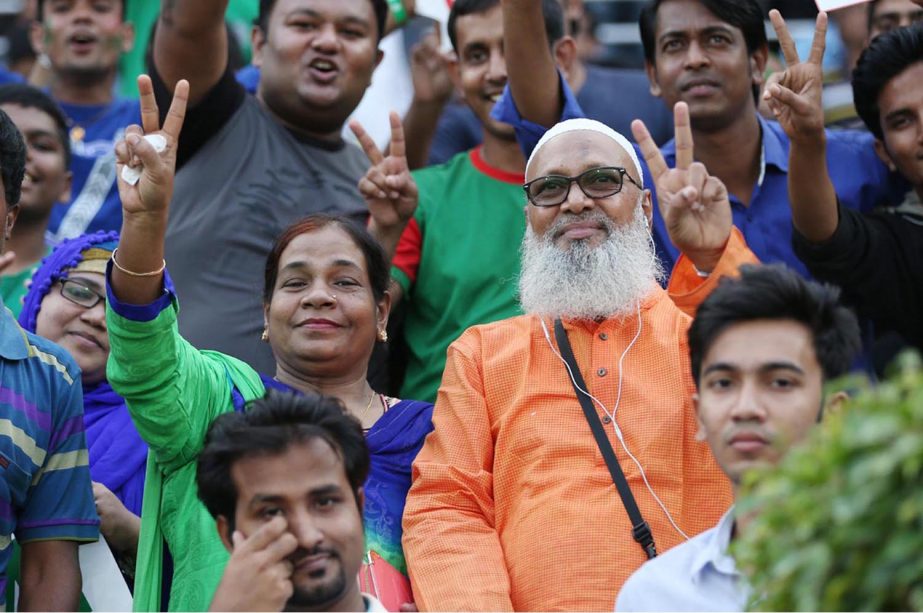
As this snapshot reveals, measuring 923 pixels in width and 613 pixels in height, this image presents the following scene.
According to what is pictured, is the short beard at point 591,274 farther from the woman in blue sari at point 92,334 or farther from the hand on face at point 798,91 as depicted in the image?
the woman in blue sari at point 92,334

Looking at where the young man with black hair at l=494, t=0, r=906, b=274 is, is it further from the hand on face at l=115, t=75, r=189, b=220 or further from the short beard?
the hand on face at l=115, t=75, r=189, b=220

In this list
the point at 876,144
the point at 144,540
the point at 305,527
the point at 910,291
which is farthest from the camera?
the point at 876,144

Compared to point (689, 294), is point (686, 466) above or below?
below

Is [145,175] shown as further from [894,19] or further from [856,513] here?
[894,19]

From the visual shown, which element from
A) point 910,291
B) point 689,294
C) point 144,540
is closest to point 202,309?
point 144,540

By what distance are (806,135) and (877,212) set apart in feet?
1.97

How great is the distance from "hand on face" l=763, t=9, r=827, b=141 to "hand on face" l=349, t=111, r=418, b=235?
4.41ft

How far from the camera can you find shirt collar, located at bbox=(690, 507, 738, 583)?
3.74 metres

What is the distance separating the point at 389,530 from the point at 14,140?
1651 millimetres

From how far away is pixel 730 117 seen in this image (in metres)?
6.10

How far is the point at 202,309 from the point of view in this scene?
224 inches

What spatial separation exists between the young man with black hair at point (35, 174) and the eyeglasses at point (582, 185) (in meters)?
2.37

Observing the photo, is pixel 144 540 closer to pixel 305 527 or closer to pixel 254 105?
pixel 305 527

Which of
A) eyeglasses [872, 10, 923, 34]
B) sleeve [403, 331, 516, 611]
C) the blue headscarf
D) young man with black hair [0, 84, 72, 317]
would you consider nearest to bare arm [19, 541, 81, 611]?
the blue headscarf
